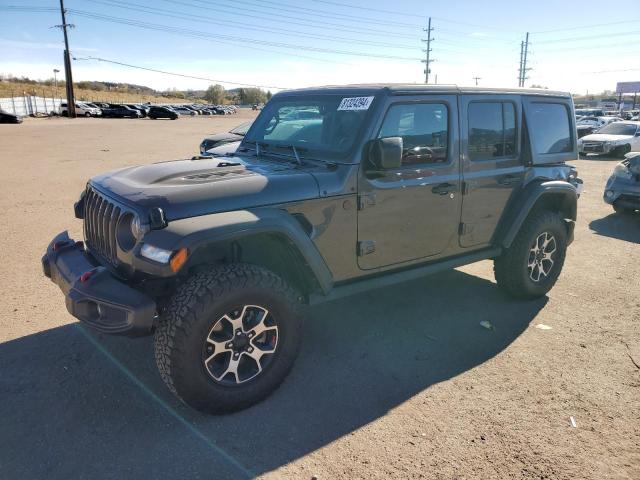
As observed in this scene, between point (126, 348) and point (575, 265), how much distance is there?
5.25 metres

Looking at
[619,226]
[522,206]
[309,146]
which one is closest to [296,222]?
[309,146]

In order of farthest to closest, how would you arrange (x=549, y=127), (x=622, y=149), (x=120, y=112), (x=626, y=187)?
1. (x=120, y=112)
2. (x=622, y=149)
3. (x=626, y=187)
4. (x=549, y=127)

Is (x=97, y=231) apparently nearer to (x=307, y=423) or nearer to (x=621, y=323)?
(x=307, y=423)

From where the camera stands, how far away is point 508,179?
4496mm

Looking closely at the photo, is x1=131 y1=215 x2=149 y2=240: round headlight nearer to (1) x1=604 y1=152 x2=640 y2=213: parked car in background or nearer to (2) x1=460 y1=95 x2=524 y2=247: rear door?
(2) x1=460 y1=95 x2=524 y2=247: rear door

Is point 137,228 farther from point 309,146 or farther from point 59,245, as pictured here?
point 309,146

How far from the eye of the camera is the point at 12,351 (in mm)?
3805

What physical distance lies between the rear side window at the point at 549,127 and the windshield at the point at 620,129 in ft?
56.9

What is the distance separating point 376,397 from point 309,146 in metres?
1.90

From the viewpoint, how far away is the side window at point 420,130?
3713 millimetres

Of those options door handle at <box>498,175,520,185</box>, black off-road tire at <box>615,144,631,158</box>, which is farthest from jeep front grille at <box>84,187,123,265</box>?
black off-road tire at <box>615,144,631,158</box>

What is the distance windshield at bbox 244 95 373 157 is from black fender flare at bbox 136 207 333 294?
765 millimetres

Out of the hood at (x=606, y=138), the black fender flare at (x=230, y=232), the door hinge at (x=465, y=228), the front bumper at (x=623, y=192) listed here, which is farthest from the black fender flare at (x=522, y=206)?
the hood at (x=606, y=138)

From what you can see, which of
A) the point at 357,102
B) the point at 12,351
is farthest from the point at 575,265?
the point at 12,351
